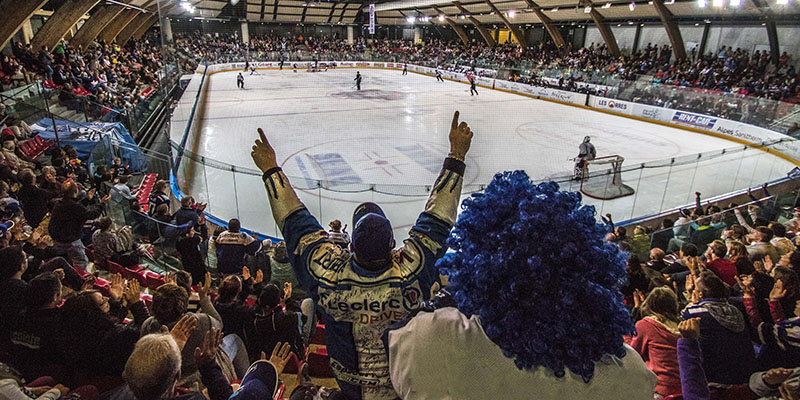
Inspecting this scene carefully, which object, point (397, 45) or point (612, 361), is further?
point (397, 45)

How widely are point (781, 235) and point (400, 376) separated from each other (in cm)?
565

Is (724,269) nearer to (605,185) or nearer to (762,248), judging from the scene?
(762,248)

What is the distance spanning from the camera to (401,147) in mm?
13773

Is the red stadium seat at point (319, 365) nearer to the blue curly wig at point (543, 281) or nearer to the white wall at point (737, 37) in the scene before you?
the blue curly wig at point (543, 281)

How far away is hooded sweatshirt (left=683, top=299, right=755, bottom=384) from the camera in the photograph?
7.86ft

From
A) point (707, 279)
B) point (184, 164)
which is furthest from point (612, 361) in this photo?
point (184, 164)

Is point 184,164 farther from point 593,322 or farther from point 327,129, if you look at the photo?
point 593,322

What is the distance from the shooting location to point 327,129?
1609 centimetres

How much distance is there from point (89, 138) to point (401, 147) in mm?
7878

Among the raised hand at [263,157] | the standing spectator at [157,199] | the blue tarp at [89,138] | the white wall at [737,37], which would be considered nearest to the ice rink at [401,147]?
the standing spectator at [157,199]

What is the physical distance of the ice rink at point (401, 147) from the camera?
820 centimetres

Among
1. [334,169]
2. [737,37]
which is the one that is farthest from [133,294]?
[737,37]

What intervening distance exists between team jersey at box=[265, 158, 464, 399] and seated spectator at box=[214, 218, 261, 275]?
10.2ft

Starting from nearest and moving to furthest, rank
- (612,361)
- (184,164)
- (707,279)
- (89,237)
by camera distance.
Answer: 1. (612,361)
2. (707,279)
3. (89,237)
4. (184,164)
